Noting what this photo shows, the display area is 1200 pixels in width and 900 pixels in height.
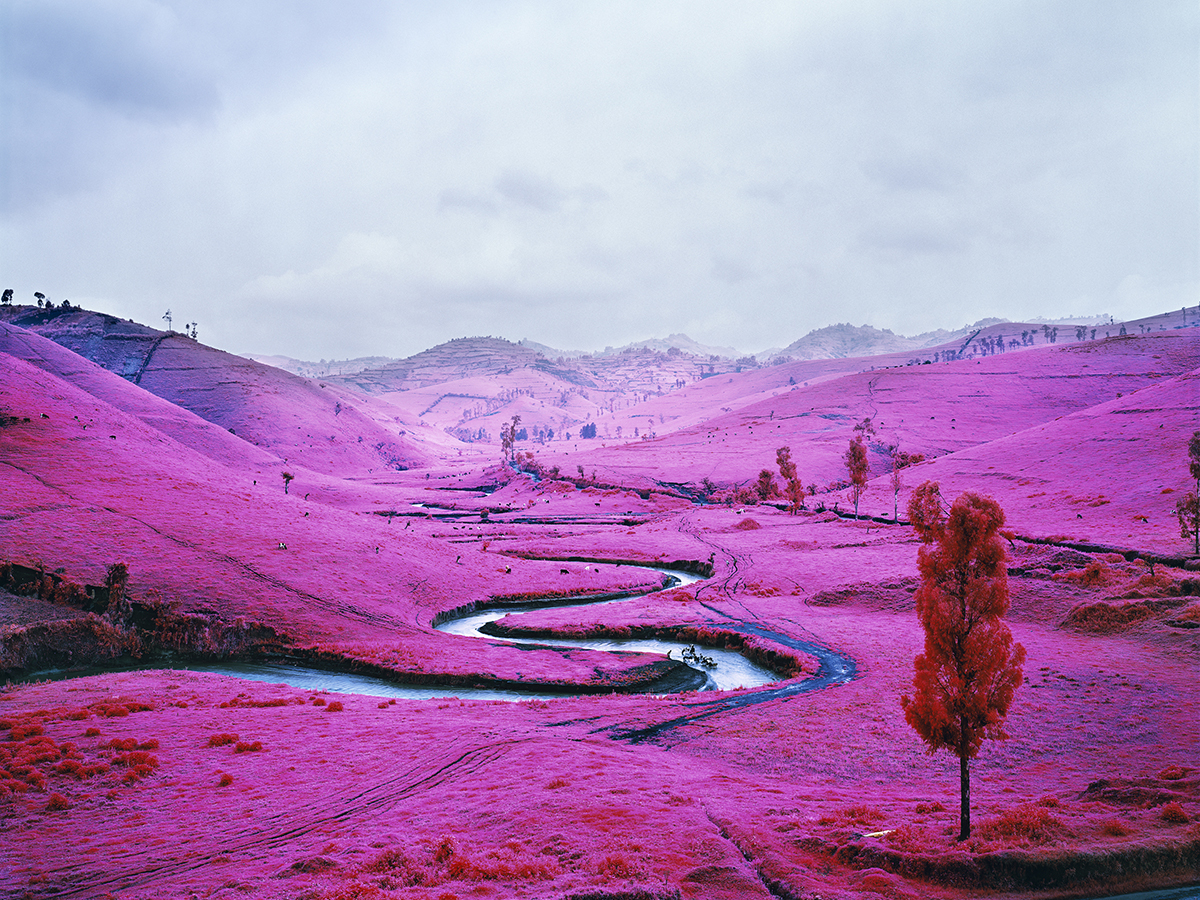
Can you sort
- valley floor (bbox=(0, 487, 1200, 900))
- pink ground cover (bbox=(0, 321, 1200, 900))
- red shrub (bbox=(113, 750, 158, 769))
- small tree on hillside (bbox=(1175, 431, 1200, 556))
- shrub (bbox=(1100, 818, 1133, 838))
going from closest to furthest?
1. valley floor (bbox=(0, 487, 1200, 900))
2. shrub (bbox=(1100, 818, 1133, 838))
3. pink ground cover (bbox=(0, 321, 1200, 900))
4. red shrub (bbox=(113, 750, 158, 769))
5. small tree on hillside (bbox=(1175, 431, 1200, 556))

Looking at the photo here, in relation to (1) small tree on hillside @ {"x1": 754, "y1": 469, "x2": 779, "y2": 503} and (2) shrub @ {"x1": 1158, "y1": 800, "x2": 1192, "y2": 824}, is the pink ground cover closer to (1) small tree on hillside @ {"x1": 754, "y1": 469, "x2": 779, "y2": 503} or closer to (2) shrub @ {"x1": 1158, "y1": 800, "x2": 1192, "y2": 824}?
(2) shrub @ {"x1": 1158, "y1": 800, "x2": 1192, "y2": 824}

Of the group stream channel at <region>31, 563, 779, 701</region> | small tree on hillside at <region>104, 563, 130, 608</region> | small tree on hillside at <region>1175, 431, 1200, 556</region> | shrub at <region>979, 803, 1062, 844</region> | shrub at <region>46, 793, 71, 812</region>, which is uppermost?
small tree on hillside at <region>1175, 431, 1200, 556</region>

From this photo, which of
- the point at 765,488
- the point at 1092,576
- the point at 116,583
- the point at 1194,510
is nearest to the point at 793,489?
the point at 765,488

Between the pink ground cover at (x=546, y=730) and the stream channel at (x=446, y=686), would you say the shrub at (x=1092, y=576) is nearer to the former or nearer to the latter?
the pink ground cover at (x=546, y=730)

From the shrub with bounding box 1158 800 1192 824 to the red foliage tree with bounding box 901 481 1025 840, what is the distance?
4.25 metres

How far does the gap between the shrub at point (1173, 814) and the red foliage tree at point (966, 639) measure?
4251 millimetres

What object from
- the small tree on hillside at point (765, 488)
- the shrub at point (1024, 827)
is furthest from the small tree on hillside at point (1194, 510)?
the small tree on hillside at point (765, 488)

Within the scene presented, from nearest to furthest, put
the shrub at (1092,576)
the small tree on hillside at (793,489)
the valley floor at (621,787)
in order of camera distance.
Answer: the valley floor at (621,787) → the shrub at (1092,576) → the small tree on hillside at (793,489)

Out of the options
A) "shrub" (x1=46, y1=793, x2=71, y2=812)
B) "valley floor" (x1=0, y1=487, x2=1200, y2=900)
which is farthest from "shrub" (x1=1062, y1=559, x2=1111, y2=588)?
"shrub" (x1=46, y1=793, x2=71, y2=812)

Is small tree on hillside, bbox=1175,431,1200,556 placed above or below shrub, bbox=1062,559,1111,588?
above

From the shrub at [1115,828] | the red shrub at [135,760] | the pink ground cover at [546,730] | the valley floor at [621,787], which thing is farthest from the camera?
the red shrub at [135,760]

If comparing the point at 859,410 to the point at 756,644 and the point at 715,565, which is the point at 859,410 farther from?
the point at 756,644

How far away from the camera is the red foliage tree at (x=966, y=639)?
60.9 ft

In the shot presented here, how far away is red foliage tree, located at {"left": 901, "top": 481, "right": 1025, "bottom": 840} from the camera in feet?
Answer: 60.9
